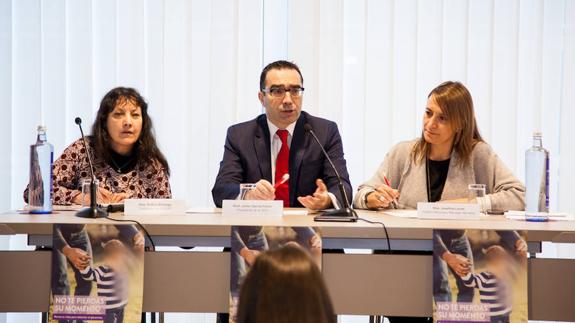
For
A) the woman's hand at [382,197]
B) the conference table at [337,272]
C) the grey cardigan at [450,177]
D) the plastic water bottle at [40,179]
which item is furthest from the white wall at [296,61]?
the conference table at [337,272]

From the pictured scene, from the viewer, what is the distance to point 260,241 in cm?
194

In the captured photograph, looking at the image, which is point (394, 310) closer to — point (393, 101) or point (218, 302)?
point (218, 302)

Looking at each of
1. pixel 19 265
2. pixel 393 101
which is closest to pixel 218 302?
pixel 19 265

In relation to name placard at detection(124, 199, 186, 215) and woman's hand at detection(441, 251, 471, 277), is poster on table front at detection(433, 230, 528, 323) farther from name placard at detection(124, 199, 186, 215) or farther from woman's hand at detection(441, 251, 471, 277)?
name placard at detection(124, 199, 186, 215)

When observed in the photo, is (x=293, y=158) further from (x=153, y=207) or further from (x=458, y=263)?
(x=458, y=263)

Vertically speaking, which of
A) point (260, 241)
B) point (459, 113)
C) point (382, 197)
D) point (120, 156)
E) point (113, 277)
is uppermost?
point (459, 113)

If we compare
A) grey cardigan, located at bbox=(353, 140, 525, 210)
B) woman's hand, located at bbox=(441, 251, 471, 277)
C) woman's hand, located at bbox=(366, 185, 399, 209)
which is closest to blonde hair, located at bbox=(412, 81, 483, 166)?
grey cardigan, located at bbox=(353, 140, 525, 210)

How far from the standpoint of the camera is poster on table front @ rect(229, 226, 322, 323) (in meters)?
1.93

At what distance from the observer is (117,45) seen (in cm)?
388

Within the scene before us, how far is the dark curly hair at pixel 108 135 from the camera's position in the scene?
9.71 feet

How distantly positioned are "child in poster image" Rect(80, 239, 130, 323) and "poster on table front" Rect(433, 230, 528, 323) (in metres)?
0.87

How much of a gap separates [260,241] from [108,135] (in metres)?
1.31

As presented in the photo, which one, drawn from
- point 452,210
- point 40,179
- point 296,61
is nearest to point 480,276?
point 452,210

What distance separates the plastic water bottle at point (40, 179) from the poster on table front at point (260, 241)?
776 millimetres
